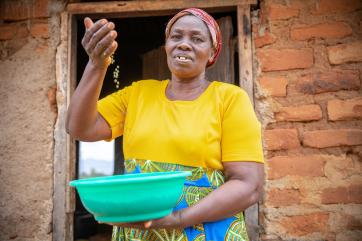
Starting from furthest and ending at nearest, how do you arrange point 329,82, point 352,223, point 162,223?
point 329,82 < point 352,223 < point 162,223

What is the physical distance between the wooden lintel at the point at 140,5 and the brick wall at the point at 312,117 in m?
0.36

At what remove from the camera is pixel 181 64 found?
1.57 meters

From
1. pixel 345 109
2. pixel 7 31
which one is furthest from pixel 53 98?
pixel 345 109

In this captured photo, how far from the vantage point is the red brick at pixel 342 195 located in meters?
2.50

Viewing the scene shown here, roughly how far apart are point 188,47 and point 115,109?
0.38 m

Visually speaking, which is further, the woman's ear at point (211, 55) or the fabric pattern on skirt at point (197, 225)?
the woman's ear at point (211, 55)

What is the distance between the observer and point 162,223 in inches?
49.4

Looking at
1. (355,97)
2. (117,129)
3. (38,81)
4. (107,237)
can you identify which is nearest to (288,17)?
(355,97)

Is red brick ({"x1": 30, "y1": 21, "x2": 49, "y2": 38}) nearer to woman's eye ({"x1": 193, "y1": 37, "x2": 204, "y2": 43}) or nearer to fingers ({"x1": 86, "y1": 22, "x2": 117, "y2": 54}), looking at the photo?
woman's eye ({"x1": 193, "y1": 37, "x2": 204, "y2": 43})

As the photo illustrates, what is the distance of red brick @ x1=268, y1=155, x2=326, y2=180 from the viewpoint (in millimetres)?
2553

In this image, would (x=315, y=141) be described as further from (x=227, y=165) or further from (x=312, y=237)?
(x=227, y=165)

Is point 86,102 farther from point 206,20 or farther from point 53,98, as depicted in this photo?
point 53,98

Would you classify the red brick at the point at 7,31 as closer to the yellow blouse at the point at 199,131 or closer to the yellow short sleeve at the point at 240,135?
the yellow blouse at the point at 199,131

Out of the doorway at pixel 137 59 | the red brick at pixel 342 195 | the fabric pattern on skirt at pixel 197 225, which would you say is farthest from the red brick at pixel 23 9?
the red brick at pixel 342 195
